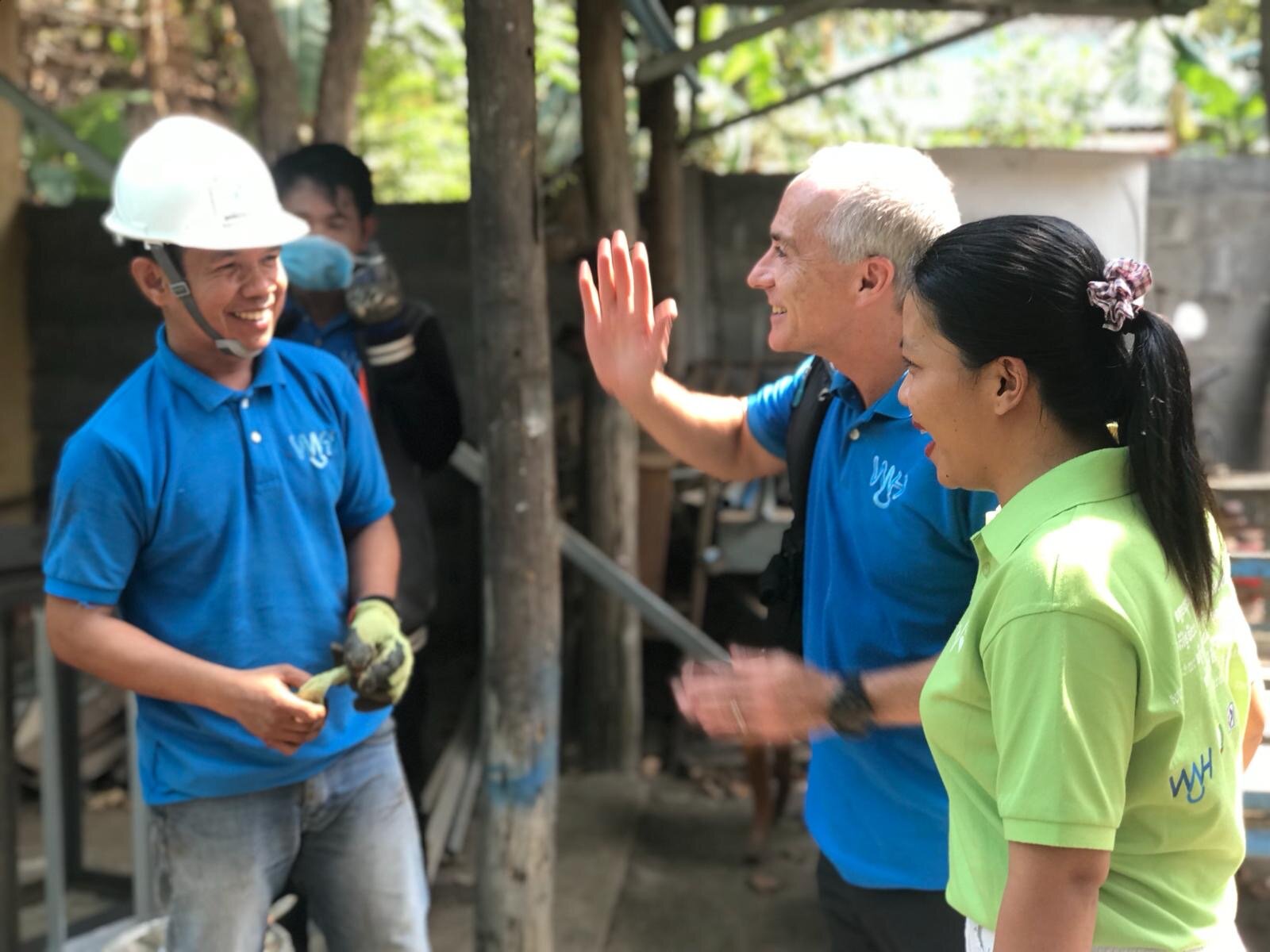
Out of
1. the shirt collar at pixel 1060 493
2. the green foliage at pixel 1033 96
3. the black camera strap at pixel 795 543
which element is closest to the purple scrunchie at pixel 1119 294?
the shirt collar at pixel 1060 493

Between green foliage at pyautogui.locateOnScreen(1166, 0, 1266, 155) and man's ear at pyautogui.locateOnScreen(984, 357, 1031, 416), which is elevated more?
green foliage at pyautogui.locateOnScreen(1166, 0, 1266, 155)

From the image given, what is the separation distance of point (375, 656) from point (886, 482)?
918 millimetres

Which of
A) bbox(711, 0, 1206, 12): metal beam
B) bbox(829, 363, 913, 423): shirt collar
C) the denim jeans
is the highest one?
bbox(711, 0, 1206, 12): metal beam

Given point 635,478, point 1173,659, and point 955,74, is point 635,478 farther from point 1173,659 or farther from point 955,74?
point 955,74

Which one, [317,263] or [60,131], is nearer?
[317,263]

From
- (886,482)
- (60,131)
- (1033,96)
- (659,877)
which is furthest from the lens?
(1033,96)

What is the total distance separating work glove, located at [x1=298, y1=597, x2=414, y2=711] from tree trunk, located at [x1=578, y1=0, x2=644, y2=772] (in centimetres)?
246

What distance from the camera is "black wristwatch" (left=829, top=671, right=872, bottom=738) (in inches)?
66.0

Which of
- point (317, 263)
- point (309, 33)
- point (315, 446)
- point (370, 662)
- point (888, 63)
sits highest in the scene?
point (309, 33)

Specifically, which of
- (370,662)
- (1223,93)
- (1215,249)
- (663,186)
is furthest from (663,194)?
(1223,93)

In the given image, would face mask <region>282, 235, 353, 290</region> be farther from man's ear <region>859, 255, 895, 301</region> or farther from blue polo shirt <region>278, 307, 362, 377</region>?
man's ear <region>859, 255, 895, 301</region>

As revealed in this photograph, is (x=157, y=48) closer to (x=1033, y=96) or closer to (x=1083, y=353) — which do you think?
(x=1083, y=353)

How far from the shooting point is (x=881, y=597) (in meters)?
1.83

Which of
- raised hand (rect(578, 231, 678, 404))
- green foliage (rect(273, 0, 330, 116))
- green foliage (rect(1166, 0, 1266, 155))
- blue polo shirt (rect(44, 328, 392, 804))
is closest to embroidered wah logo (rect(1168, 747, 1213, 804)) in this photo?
raised hand (rect(578, 231, 678, 404))
